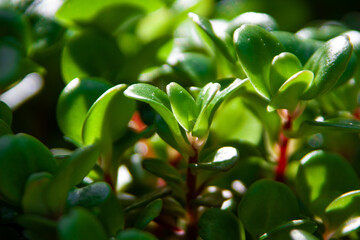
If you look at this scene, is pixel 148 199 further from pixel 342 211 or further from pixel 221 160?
pixel 342 211

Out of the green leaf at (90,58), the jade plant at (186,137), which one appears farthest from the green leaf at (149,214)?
the green leaf at (90,58)

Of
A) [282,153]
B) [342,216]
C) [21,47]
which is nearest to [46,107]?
[21,47]

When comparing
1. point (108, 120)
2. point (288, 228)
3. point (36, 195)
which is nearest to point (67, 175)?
point (36, 195)

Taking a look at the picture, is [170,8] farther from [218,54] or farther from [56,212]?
[56,212]

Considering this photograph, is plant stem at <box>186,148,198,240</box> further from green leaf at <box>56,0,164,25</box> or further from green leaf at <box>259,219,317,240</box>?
green leaf at <box>56,0,164,25</box>

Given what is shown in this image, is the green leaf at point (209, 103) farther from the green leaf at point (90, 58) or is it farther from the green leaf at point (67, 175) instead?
the green leaf at point (90, 58)

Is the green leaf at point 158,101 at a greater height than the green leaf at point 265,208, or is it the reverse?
the green leaf at point 158,101
